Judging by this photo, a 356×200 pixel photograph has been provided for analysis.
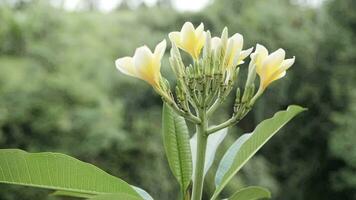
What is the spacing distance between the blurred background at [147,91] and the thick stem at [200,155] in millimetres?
3633

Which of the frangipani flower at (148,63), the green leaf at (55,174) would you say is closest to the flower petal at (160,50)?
the frangipani flower at (148,63)

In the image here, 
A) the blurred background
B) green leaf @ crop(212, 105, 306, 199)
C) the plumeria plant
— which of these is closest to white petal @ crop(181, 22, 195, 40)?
the plumeria plant

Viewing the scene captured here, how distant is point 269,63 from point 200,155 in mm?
103

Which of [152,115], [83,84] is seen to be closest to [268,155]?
[152,115]

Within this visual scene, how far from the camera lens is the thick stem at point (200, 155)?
50 centimetres

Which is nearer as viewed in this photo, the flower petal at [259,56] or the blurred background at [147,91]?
the flower petal at [259,56]

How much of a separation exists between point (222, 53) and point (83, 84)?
12.8 feet

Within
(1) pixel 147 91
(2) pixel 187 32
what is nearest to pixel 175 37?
(2) pixel 187 32

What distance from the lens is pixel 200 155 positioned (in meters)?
0.50

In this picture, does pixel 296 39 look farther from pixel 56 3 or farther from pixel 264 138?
pixel 264 138

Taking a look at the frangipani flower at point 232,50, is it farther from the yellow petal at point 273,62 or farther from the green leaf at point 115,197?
the green leaf at point 115,197

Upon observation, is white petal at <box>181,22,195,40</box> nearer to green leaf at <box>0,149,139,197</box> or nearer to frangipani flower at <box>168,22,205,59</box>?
frangipani flower at <box>168,22,205,59</box>

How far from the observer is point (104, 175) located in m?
0.47

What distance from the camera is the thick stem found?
1.63 feet
